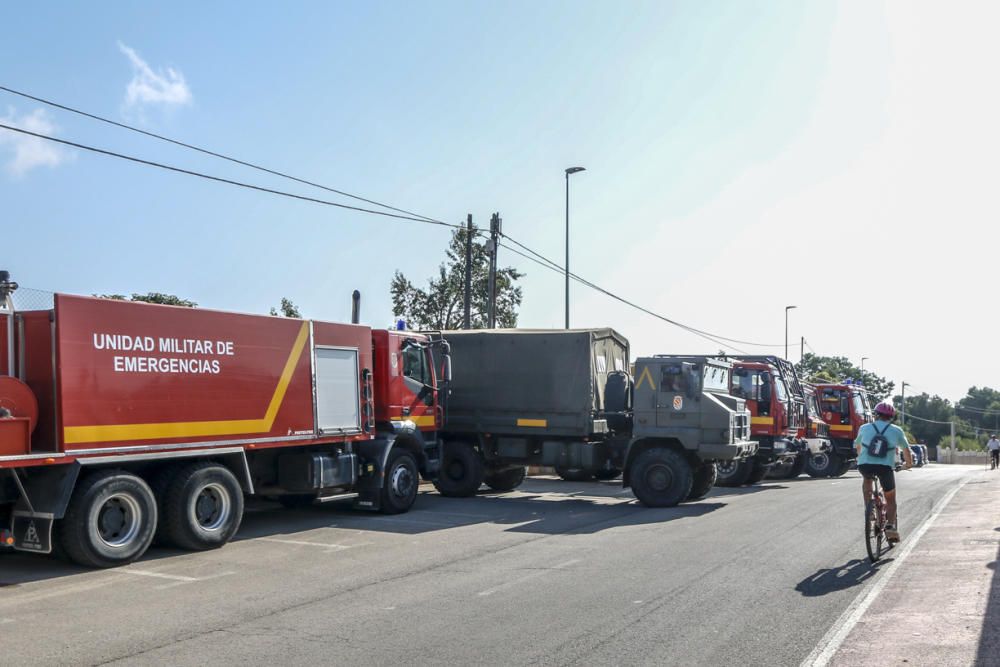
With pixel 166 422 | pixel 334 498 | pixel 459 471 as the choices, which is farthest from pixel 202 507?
pixel 459 471

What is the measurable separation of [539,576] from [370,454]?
19.4 feet

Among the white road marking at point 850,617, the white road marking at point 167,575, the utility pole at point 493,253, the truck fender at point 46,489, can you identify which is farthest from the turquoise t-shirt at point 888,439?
the utility pole at point 493,253

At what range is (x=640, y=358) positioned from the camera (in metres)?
16.8

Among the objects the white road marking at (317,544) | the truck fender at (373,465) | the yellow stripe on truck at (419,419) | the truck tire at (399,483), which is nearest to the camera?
the white road marking at (317,544)

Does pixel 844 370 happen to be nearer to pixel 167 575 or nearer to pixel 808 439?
pixel 808 439

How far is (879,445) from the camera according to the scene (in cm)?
1068

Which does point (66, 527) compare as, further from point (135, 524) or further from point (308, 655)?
point (308, 655)

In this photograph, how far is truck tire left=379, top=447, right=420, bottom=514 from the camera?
14.9 metres

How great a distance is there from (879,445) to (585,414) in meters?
7.33

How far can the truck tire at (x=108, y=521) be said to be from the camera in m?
9.90

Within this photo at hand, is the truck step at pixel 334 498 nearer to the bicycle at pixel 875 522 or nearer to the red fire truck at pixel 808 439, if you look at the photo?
the bicycle at pixel 875 522

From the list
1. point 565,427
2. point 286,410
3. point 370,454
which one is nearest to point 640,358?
point 565,427

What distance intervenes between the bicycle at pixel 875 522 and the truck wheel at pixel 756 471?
11.3m

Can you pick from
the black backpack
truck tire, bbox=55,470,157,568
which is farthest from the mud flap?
the black backpack
